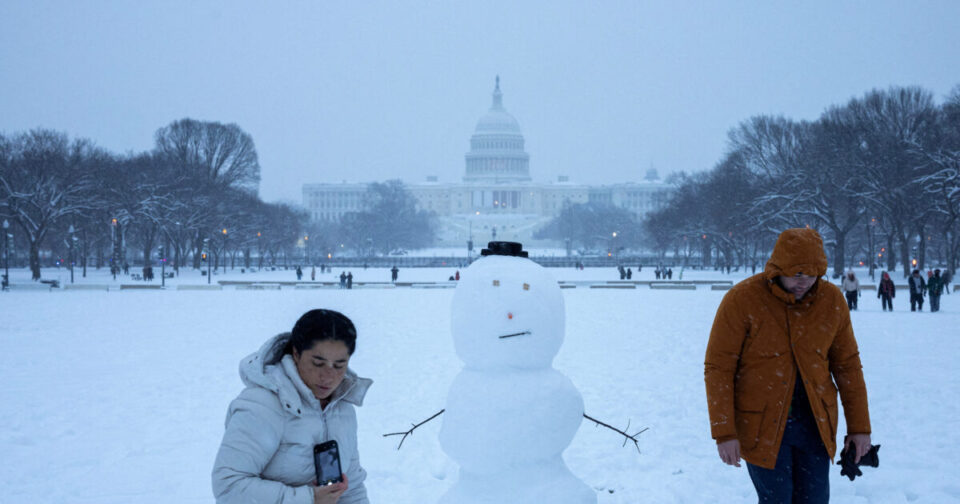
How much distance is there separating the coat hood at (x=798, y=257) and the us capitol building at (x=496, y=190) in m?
138

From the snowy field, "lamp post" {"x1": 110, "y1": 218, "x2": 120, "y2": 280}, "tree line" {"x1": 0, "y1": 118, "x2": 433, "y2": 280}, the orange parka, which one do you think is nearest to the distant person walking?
the snowy field

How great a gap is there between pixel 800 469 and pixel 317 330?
8.56ft

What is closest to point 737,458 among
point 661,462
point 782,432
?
point 782,432

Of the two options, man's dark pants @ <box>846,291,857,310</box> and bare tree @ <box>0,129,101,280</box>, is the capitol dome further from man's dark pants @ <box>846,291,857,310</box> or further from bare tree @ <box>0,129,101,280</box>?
man's dark pants @ <box>846,291,857,310</box>

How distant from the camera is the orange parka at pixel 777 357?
4148 mm

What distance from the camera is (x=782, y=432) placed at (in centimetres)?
412

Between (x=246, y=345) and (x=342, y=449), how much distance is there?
12.4 meters

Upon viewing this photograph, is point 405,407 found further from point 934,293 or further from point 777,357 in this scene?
point 934,293

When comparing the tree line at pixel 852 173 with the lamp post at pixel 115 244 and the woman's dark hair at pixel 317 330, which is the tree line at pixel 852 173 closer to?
the lamp post at pixel 115 244

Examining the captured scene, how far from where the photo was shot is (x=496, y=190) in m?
151

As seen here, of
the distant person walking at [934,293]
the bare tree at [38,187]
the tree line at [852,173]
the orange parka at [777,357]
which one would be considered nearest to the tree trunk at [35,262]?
the bare tree at [38,187]

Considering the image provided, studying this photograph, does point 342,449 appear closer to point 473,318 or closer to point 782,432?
point 473,318

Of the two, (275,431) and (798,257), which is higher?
(798,257)

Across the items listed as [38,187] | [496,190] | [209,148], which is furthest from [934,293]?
[496,190]
